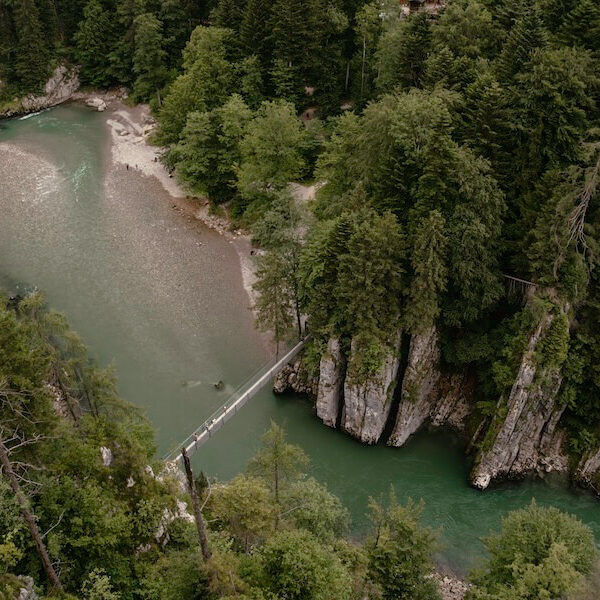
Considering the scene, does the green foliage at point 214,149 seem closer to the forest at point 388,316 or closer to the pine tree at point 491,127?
the forest at point 388,316

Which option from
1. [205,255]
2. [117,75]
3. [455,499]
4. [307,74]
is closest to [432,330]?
[455,499]

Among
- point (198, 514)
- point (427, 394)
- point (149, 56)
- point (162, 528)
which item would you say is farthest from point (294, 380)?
point (149, 56)

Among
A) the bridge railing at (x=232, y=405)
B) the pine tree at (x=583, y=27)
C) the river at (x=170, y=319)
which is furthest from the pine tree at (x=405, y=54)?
the bridge railing at (x=232, y=405)

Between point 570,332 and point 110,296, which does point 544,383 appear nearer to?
point 570,332

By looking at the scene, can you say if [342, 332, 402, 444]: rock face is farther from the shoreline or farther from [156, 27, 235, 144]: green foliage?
[156, 27, 235, 144]: green foliage

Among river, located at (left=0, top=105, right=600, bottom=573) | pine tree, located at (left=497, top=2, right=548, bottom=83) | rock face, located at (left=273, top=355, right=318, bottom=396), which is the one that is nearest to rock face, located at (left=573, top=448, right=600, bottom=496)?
river, located at (left=0, top=105, right=600, bottom=573)

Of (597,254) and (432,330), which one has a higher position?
(597,254)
